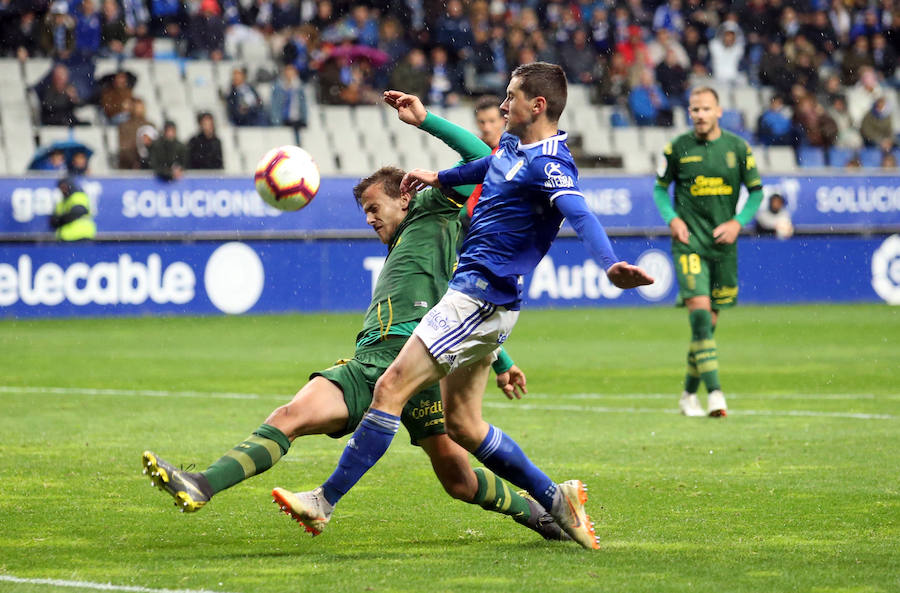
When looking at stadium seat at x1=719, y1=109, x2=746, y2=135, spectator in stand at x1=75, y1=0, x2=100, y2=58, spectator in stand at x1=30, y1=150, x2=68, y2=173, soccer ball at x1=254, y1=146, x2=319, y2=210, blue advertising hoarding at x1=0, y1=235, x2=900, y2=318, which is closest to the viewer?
soccer ball at x1=254, y1=146, x2=319, y2=210

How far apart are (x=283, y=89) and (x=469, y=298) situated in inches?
739

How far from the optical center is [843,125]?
90.4 ft

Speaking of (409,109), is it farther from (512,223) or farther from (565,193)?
(565,193)

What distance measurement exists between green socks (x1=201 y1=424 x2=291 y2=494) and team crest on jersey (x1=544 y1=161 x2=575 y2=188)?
146 centimetres

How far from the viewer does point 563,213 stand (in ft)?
17.6

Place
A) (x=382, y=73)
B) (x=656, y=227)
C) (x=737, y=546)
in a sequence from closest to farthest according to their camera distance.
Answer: (x=737, y=546), (x=656, y=227), (x=382, y=73)

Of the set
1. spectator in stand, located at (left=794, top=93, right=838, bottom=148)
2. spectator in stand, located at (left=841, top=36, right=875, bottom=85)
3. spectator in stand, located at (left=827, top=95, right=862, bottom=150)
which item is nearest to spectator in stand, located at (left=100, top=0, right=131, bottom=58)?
spectator in stand, located at (left=794, top=93, right=838, bottom=148)

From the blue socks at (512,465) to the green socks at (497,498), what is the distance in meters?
0.08

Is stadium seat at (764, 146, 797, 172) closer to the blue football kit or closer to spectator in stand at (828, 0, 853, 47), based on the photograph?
spectator in stand at (828, 0, 853, 47)

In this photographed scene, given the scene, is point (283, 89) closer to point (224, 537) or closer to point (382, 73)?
point (382, 73)

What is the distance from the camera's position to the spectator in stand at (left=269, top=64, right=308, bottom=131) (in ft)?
77.6

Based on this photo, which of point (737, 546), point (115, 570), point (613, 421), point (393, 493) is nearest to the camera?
point (115, 570)

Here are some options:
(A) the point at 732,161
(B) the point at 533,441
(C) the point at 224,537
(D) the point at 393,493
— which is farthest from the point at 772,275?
(C) the point at 224,537

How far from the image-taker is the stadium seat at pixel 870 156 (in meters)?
26.6
